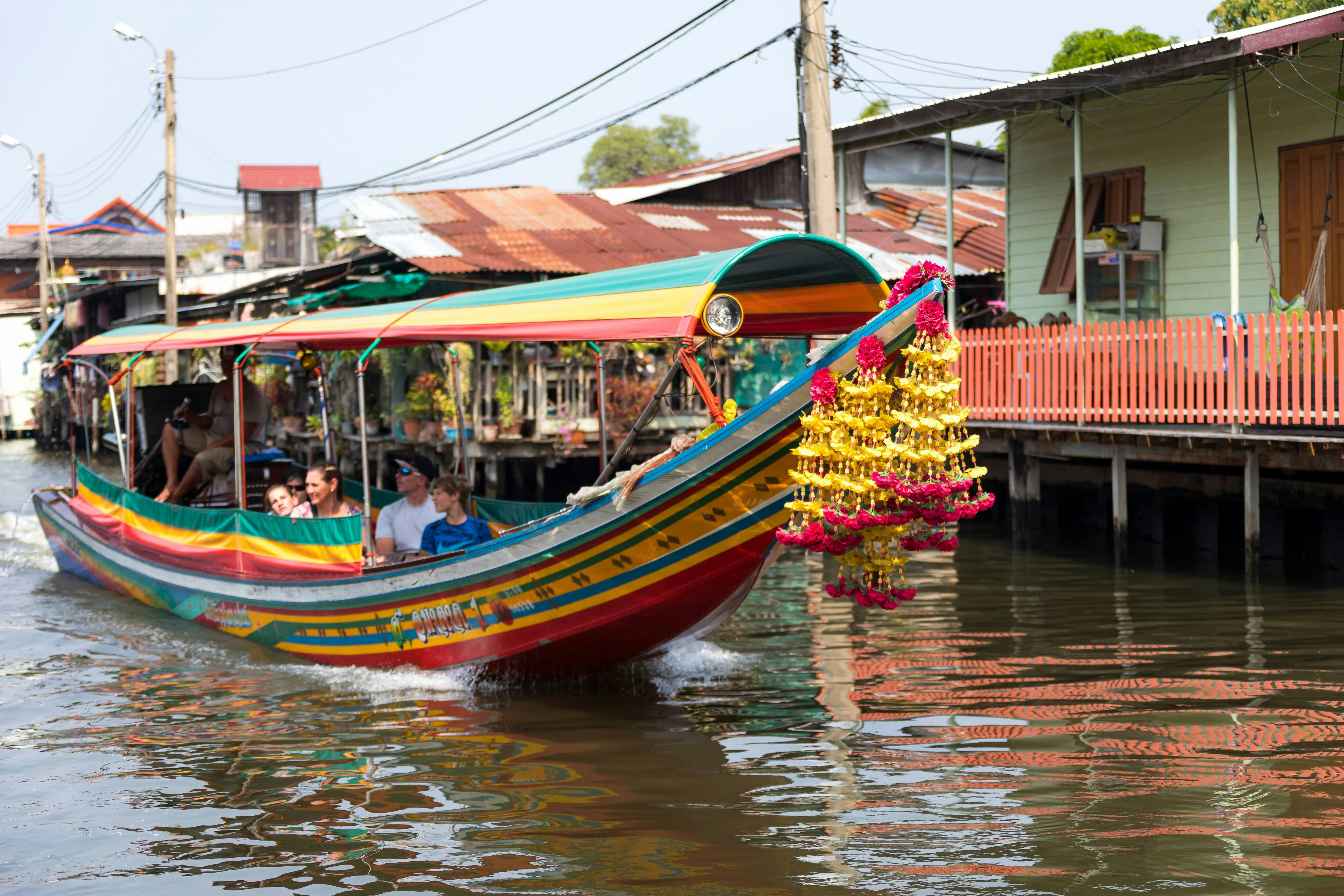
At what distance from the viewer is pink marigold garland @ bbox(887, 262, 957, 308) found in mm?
6342

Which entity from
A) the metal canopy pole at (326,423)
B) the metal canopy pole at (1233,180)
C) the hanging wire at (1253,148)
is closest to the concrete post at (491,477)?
the metal canopy pole at (326,423)

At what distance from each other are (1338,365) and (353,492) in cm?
899

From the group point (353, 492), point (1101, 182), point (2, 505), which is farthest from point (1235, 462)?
point (2, 505)

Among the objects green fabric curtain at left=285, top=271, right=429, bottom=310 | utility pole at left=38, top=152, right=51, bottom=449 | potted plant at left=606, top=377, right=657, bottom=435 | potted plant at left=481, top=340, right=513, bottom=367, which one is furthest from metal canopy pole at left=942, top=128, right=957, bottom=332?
utility pole at left=38, top=152, right=51, bottom=449

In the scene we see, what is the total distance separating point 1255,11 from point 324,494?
19.8m

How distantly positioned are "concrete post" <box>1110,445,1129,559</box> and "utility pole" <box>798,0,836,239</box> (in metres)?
3.85

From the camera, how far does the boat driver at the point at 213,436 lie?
12297 mm

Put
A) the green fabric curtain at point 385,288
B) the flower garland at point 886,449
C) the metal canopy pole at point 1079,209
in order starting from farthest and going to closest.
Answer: the green fabric curtain at point 385,288 < the metal canopy pole at point 1079,209 < the flower garland at point 886,449

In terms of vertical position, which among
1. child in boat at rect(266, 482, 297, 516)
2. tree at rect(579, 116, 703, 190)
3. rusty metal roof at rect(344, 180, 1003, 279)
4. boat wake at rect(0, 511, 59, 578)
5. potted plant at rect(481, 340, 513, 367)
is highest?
tree at rect(579, 116, 703, 190)

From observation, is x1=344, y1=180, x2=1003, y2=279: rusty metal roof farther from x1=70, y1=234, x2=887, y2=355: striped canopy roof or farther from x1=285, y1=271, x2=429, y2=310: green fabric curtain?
x1=70, y1=234, x2=887, y2=355: striped canopy roof

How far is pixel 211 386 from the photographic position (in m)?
13.9

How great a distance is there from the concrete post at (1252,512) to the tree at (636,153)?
4788 centimetres

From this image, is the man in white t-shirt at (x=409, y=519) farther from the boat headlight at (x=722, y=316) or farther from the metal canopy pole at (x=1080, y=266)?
the metal canopy pole at (x=1080, y=266)

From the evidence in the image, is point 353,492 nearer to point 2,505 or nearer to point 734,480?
point 734,480
